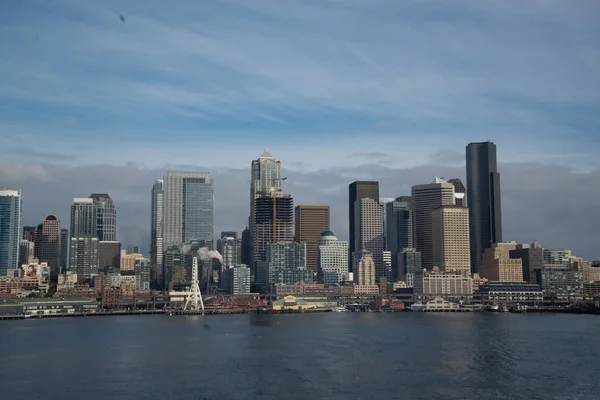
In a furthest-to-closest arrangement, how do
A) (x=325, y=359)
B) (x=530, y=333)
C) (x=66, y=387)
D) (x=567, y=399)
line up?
(x=530, y=333), (x=325, y=359), (x=66, y=387), (x=567, y=399)

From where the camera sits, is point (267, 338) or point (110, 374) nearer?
point (110, 374)

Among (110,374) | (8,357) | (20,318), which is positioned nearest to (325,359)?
(110,374)

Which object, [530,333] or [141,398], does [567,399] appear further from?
[530,333]

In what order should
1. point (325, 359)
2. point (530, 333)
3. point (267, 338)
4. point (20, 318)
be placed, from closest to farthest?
point (325, 359) → point (267, 338) → point (530, 333) → point (20, 318)

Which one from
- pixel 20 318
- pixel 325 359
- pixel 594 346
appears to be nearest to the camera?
pixel 325 359

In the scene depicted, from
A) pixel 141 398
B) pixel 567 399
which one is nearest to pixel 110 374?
pixel 141 398

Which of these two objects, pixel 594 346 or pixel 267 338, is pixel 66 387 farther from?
pixel 594 346
